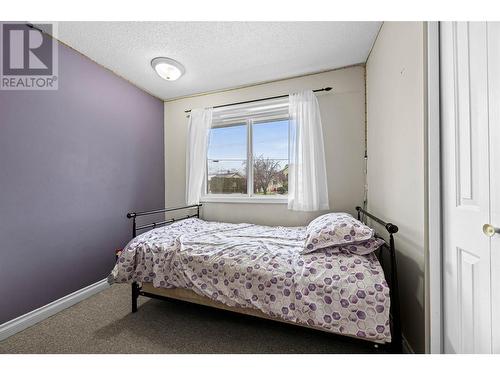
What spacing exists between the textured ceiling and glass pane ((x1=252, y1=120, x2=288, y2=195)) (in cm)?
62

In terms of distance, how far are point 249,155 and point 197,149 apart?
72cm

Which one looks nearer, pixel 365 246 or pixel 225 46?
pixel 365 246

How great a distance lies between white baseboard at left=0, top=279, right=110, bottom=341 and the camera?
60.8 inches

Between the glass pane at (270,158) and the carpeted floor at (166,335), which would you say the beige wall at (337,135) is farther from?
the carpeted floor at (166,335)

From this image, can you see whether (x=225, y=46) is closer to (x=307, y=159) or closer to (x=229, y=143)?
(x=229, y=143)

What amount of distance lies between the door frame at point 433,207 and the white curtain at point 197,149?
2.30 meters

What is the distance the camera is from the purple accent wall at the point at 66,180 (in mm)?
1612

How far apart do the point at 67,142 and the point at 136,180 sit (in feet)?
2.76

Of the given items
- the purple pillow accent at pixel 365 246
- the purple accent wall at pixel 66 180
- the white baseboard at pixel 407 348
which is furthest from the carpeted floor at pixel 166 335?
the purple pillow accent at pixel 365 246

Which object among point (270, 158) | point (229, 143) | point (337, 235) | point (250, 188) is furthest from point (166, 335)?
point (229, 143)

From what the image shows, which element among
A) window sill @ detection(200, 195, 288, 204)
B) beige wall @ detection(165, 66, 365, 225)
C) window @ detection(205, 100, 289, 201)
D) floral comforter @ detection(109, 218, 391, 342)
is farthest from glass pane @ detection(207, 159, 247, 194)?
floral comforter @ detection(109, 218, 391, 342)

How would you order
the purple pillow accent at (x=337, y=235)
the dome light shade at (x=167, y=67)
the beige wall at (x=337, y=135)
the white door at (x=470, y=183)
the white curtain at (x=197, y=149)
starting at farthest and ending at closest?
the white curtain at (x=197, y=149) < the beige wall at (x=337, y=135) < the dome light shade at (x=167, y=67) < the purple pillow accent at (x=337, y=235) < the white door at (x=470, y=183)

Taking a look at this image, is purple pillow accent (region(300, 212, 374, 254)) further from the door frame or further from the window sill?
the window sill

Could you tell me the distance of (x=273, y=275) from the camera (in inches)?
51.5
